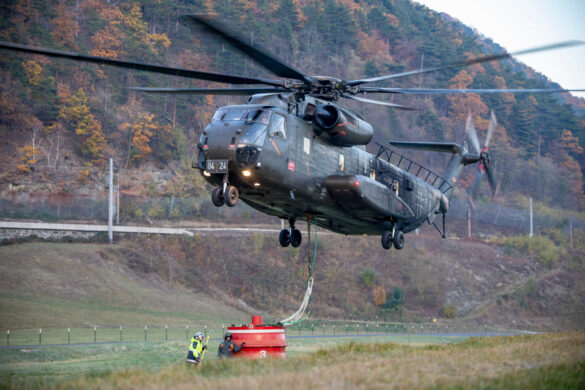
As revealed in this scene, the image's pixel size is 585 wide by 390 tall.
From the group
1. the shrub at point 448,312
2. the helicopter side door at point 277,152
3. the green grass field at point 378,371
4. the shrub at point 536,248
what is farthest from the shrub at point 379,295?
the helicopter side door at point 277,152

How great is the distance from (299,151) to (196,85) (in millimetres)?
64638

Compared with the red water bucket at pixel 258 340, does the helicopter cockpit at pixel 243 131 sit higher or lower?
higher

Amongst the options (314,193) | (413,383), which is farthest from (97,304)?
(413,383)

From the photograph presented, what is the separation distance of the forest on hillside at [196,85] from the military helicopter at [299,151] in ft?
73.5

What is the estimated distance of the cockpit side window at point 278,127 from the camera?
20.9 m

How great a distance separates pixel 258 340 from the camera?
1809 cm

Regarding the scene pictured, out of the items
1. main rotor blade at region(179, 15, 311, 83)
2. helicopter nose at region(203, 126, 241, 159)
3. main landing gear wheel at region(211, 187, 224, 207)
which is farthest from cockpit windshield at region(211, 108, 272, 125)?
main landing gear wheel at region(211, 187, 224, 207)

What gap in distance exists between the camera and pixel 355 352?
1756 centimetres

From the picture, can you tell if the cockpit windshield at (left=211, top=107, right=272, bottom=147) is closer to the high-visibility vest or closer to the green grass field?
the high-visibility vest

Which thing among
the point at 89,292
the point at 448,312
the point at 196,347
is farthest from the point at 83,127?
the point at 196,347

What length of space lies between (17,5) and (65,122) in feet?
56.7

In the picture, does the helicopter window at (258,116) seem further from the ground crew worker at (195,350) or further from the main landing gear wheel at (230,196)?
the ground crew worker at (195,350)

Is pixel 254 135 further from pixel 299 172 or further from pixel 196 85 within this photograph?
pixel 196 85

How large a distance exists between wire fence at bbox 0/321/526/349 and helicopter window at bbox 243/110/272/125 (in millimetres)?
11261
